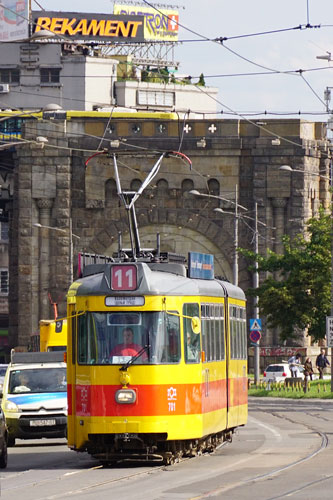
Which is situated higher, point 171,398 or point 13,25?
point 13,25

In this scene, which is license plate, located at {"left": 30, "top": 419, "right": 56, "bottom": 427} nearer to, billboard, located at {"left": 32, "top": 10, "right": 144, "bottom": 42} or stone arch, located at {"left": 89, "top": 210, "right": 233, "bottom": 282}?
stone arch, located at {"left": 89, "top": 210, "right": 233, "bottom": 282}

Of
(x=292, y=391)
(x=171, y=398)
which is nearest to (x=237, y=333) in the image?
(x=171, y=398)

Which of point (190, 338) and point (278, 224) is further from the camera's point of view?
point (278, 224)

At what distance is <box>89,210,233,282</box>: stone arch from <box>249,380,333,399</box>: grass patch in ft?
37.5

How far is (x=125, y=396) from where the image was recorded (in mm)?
19172

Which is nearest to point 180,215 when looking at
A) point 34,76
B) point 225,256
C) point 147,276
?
point 225,256

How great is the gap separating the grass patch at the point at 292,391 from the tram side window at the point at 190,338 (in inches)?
979

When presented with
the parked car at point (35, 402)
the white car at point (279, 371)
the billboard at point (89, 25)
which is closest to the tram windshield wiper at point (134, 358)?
the parked car at point (35, 402)

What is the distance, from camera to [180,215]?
67.1 meters

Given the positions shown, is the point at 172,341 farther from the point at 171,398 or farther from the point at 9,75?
the point at 9,75

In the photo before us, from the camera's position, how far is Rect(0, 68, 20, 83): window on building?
10031 centimetres

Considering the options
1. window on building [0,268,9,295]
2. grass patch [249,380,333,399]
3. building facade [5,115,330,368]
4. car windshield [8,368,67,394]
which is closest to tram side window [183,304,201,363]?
car windshield [8,368,67,394]

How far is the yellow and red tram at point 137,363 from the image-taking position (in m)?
A: 19.2

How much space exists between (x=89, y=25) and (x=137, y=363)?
83138 millimetres
